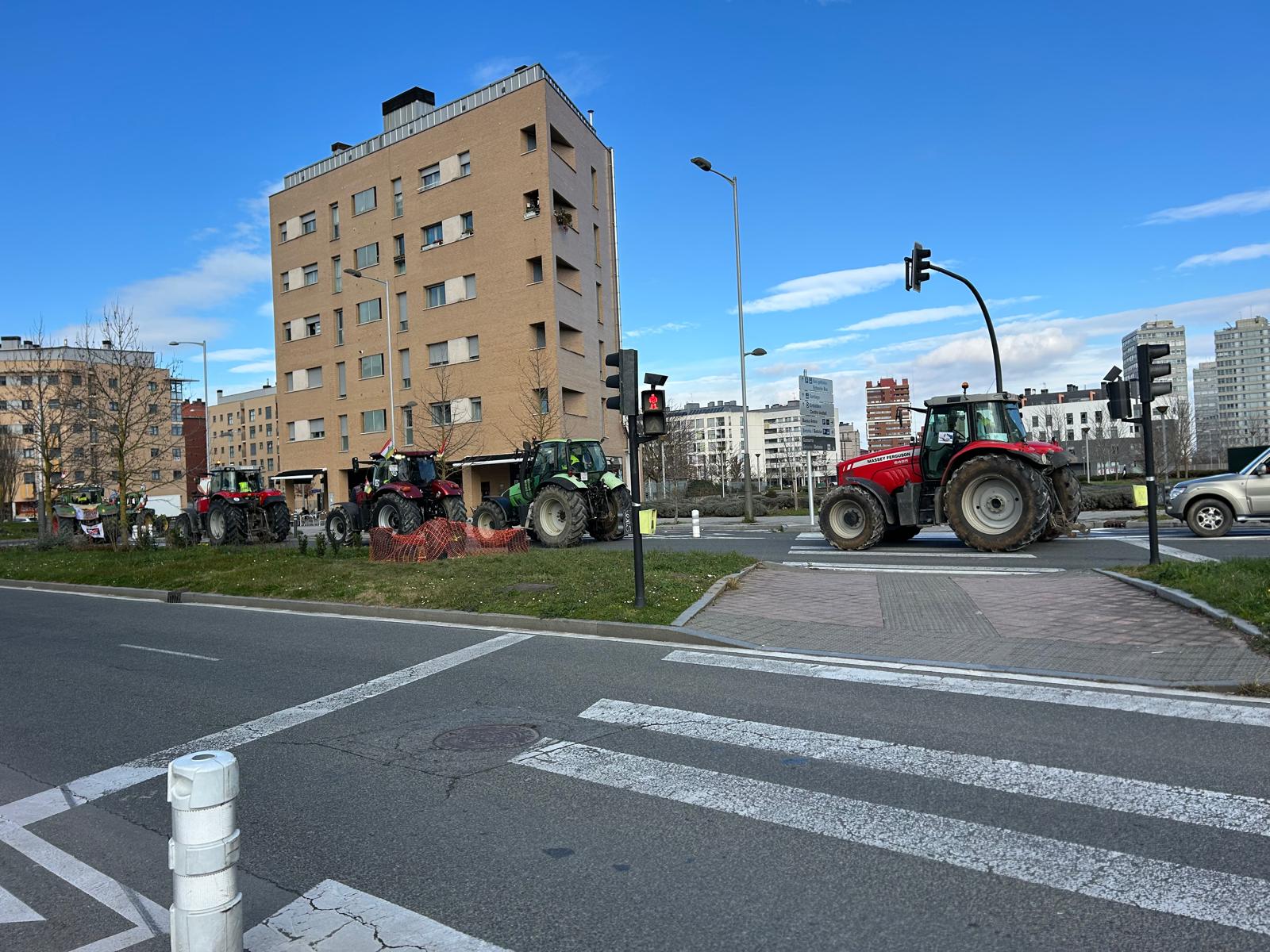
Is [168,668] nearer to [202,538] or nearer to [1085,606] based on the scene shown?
[1085,606]

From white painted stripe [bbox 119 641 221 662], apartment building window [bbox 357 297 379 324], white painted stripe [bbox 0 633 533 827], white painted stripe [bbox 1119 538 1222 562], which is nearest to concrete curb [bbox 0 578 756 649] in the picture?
white painted stripe [bbox 0 633 533 827]

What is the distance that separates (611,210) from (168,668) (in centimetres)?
4176

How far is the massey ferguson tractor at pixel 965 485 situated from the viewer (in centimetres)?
1503

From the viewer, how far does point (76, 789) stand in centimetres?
518

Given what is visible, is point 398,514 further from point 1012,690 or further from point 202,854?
point 202,854

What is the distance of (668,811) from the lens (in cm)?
438

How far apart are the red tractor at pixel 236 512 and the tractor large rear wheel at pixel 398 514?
6007 mm

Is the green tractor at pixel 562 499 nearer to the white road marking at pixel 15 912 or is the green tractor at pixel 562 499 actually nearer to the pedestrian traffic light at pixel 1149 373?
the pedestrian traffic light at pixel 1149 373

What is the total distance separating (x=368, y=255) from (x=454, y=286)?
6.94 m

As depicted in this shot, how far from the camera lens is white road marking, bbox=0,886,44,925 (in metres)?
3.59

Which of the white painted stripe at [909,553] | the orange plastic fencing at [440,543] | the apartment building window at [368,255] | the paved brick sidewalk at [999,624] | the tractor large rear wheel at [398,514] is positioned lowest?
the paved brick sidewalk at [999,624]

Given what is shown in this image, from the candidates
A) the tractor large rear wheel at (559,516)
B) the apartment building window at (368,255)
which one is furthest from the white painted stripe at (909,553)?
the apartment building window at (368,255)

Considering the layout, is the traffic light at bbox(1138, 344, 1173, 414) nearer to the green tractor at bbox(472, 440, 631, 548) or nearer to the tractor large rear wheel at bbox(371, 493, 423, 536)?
the green tractor at bbox(472, 440, 631, 548)

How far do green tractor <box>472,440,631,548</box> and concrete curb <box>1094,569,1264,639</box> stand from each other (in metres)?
11.3
